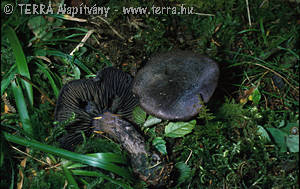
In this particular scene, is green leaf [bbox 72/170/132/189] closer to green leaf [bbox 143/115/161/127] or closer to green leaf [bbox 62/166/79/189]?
green leaf [bbox 62/166/79/189]

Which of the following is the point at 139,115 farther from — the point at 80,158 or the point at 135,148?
the point at 80,158

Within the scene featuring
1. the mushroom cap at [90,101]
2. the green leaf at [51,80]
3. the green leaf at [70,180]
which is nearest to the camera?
the green leaf at [70,180]

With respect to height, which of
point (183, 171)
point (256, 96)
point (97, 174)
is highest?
point (256, 96)

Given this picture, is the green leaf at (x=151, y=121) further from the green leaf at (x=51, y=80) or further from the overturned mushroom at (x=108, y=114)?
the green leaf at (x=51, y=80)

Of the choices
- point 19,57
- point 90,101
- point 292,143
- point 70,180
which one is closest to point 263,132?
point 292,143

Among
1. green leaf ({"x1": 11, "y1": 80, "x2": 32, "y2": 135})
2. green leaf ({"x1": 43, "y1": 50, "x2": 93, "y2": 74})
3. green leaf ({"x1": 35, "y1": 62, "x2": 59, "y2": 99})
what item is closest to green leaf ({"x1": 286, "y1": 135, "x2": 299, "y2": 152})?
green leaf ({"x1": 43, "y1": 50, "x2": 93, "y2": 74})

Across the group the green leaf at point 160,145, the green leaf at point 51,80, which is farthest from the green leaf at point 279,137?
the green leaf at point 51,80

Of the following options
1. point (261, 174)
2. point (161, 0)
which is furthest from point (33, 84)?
point (261, 174)
